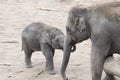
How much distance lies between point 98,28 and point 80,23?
258mm

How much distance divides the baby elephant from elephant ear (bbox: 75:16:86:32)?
73 centimetres

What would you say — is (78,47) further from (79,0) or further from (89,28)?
(79,0)

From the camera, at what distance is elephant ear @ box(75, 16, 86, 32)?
16.9ft

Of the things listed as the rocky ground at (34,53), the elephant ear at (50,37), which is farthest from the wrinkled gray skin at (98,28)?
the elephant ear at (50,37)

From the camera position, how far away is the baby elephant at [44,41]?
6.00 metres

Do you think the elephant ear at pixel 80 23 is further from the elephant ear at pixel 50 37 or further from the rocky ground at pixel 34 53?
the elephant ear at pixel 50 37

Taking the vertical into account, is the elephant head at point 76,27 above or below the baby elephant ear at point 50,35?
above

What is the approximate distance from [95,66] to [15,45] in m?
2.50

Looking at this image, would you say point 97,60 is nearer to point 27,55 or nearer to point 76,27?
point 76,27

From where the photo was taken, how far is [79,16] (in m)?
5.19

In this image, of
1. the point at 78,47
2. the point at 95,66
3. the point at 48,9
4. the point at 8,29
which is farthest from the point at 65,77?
the point at 48,9

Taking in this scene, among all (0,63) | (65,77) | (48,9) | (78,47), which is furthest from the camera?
(48,9)

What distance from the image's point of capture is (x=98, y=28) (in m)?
5.00

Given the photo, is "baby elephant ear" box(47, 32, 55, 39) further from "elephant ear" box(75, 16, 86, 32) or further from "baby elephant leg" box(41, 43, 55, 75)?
"elephant ear" box(75, 16, 86, 32)
